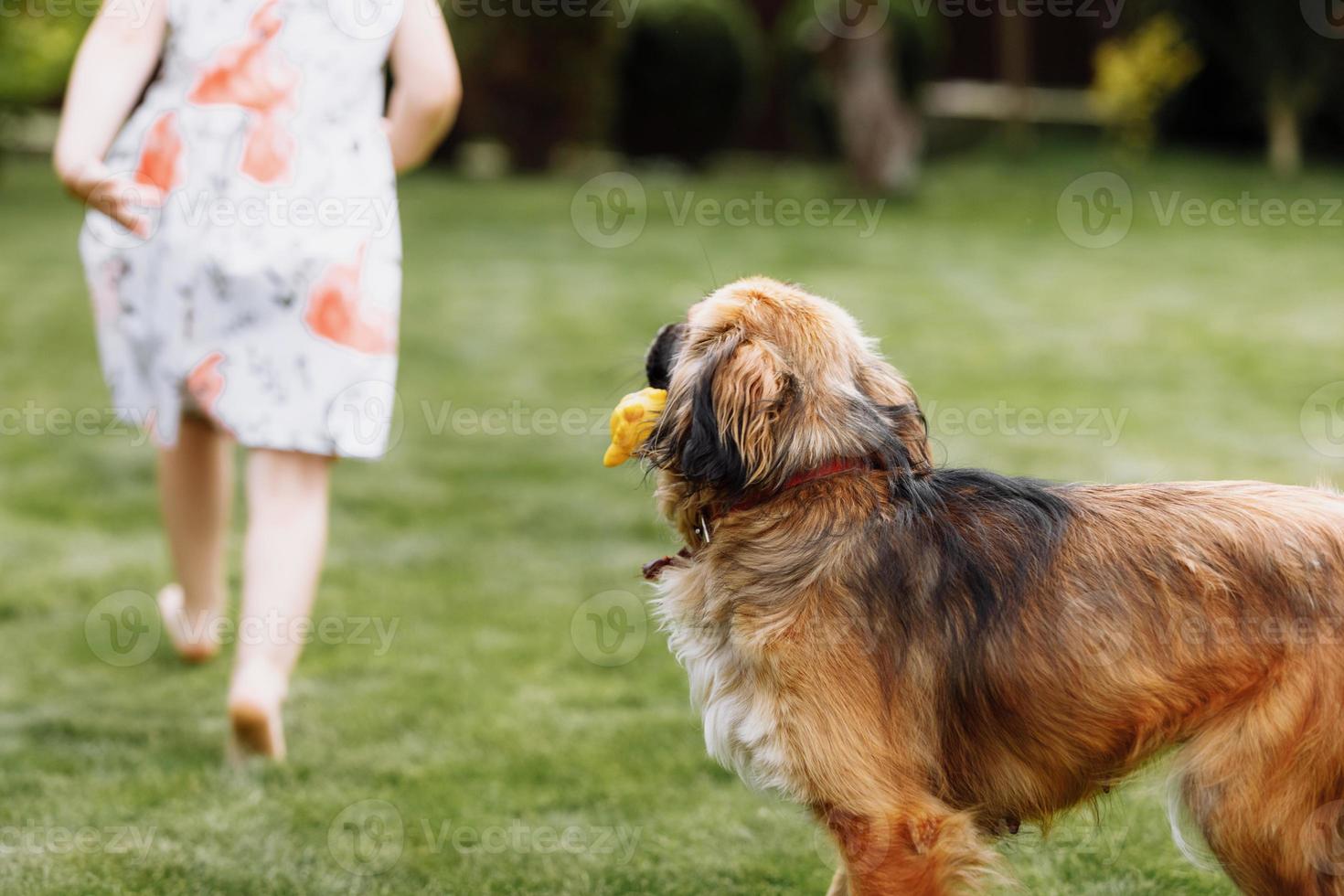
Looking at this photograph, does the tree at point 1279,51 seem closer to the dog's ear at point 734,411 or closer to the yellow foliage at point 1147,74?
the yellow foliage at point 1147,74

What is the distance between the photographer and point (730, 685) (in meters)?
2.94

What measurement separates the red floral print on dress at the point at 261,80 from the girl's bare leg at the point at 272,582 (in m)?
0.89

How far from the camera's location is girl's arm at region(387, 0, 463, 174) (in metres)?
4.18

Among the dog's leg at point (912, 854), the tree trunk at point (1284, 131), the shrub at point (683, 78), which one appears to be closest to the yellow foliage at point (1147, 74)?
the tree trunk at point (1284, 131)

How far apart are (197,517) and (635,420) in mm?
2273

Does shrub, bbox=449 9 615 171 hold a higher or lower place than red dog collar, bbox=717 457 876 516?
lower

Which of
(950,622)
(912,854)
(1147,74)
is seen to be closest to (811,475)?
(950,622)

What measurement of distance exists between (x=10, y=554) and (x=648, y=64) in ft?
44.2

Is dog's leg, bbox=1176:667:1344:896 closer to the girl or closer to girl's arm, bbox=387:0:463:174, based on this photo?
the girl

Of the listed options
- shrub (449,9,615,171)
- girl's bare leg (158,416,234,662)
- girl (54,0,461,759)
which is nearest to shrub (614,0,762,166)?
shrub (449,9,615,171)

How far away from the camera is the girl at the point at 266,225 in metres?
4.06

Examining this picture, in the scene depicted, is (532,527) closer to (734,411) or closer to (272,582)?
(272,582)

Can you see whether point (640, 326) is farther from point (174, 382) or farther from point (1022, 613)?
point (1022, 613)

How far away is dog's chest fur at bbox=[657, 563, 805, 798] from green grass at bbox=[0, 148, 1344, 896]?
854mm
